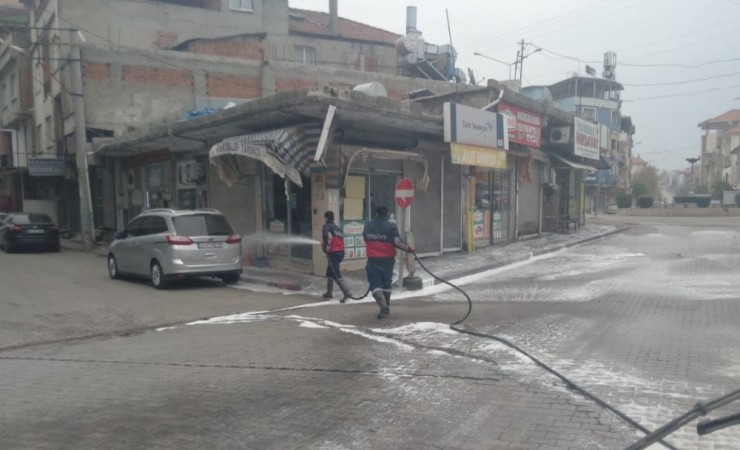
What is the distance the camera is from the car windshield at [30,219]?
21594mm

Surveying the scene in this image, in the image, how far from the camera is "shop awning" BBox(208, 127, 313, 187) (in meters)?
12.3

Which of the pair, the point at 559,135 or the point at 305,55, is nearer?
the point at 559,135

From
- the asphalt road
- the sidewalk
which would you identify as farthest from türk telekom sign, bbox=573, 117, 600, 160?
the asphalt road

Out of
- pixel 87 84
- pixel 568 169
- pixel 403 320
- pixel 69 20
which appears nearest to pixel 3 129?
pixel 69 20

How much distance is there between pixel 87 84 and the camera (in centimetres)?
2331

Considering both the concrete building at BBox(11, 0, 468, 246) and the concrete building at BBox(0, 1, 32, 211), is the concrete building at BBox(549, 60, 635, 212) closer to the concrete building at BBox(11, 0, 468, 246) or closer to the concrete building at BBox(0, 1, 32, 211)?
the concrete building at BBox(11, 0, 468, 246)

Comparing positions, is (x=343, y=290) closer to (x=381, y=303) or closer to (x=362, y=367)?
(x=381, y=303)

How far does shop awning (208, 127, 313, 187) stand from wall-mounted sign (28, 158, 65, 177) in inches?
595

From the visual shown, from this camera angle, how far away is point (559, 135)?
73.6ft

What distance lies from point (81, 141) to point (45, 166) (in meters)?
4.65

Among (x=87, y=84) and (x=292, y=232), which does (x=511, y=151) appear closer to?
(x=292, y=232)

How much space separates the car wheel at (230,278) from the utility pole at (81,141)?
11419 mm

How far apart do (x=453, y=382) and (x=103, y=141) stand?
2091 centimetres

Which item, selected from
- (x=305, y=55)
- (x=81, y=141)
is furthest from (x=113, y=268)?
(x=305, y=55)
